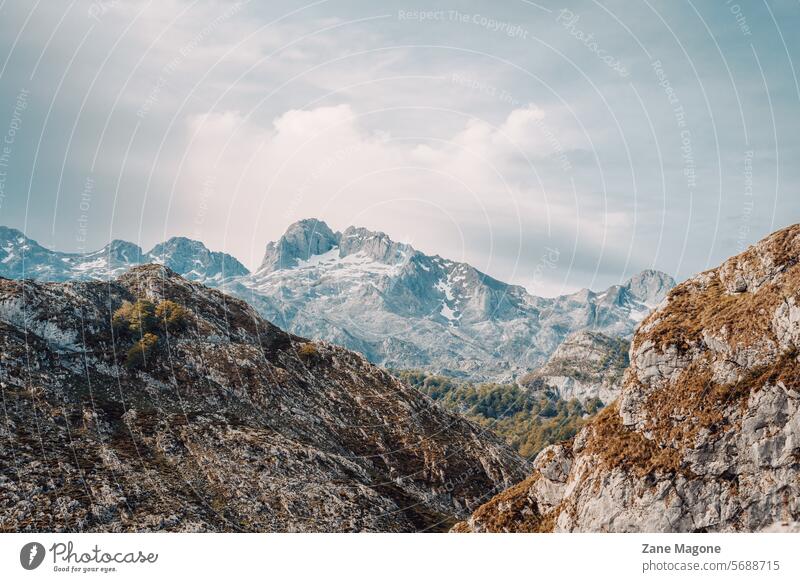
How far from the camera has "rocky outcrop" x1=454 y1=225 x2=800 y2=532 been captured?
124 feet

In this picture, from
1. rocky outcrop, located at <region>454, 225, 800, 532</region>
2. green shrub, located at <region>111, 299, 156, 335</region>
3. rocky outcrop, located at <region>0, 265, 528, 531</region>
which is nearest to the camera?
rocky outcrop, located at <region>454, 225, 800, 532</region>

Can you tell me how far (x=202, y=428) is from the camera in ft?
234

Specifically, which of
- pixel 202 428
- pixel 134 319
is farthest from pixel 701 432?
pixel 134 319

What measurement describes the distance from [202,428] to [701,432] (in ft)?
196

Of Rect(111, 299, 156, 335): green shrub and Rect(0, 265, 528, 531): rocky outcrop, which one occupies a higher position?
Rect(111, 299, 156, 335): green shrub

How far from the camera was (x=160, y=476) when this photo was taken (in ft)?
197

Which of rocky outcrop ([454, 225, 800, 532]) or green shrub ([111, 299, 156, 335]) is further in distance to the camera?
green shrub ([111, 299, 156, 335])

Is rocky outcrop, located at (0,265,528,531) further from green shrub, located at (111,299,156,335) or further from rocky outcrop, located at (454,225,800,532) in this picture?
rocky outcrop, located at (454,225,800,532)

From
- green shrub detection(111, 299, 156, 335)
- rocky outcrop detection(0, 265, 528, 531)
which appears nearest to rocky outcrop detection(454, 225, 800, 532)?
rocky outcrop detection(0, 265, 528, 531)

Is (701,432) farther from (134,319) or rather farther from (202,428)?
(134,319)

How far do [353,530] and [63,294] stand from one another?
2372 inches

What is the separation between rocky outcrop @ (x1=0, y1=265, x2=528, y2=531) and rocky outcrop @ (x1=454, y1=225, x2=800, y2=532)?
29267 millimetres

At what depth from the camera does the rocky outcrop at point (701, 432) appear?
37.9m

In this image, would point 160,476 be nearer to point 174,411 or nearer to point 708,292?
point 174,411
